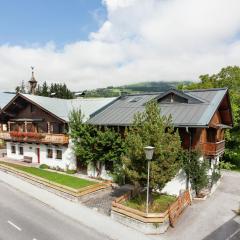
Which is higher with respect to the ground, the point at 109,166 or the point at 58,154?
the point at 58,154

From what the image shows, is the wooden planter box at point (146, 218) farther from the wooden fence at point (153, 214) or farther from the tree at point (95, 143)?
the tree at point (95, 143)

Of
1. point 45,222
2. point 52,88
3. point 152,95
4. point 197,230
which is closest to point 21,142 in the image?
point 152,95

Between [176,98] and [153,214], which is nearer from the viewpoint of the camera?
[153,214]

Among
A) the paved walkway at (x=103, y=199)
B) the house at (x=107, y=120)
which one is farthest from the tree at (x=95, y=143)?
the paved walkway at (x=103, y=199)

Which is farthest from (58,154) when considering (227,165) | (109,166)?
(227,165)

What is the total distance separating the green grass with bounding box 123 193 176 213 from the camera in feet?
60.9

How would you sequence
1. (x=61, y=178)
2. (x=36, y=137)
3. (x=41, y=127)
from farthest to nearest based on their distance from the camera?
1. (x=41, y=127)
2. (x=36, y=137)
3. (x=61, y=178)

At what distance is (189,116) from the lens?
75.6 ft

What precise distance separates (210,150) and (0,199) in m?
16.8

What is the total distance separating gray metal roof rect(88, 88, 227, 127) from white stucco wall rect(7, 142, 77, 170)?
15.4 feet

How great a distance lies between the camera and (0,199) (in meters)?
21.0

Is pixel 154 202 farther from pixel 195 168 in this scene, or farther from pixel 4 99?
pixel 4 99

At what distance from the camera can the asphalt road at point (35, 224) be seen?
15.4 metres

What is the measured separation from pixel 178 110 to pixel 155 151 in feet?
28.1
